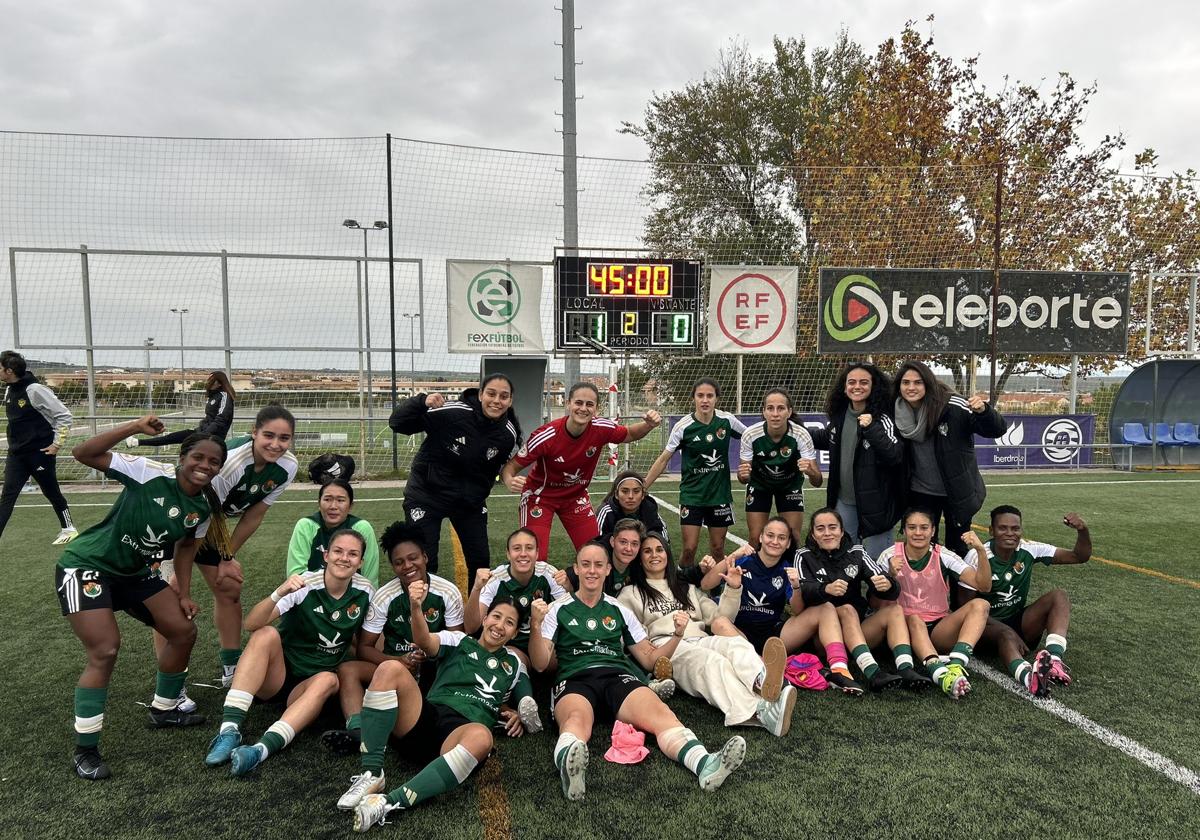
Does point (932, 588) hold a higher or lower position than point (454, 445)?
lower

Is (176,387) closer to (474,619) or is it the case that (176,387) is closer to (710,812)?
(474,619)

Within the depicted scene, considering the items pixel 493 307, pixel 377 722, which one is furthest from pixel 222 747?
pixel 493 307

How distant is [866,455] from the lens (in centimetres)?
447

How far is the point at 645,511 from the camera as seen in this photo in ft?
16.0

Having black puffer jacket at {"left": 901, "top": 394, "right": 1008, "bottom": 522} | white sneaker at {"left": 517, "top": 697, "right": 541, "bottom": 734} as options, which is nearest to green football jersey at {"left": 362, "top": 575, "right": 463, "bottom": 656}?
white sneaker at {"left": 517, "top": 697, "right": 541, "bottom": 734}

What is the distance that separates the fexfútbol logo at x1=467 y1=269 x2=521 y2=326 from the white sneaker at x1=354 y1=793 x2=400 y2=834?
357 inches

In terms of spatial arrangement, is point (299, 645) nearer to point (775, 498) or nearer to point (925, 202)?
point (775, 498)

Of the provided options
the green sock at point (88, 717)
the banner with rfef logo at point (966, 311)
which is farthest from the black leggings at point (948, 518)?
the banner with rfef logo at point (966, 311)

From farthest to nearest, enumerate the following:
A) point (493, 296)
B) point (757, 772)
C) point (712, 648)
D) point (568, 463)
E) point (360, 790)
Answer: point (493, 296)
point (568, 463)
point (712, 648)
point (757, 772)
point (360, 790)

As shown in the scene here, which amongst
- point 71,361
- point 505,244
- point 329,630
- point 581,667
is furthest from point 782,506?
point 71,361

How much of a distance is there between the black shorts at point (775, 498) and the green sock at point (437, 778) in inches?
121

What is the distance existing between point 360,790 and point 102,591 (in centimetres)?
139

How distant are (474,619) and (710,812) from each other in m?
1.52

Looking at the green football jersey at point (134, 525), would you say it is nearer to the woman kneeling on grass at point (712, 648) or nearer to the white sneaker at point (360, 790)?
the white sneaker at point (360, 790)
